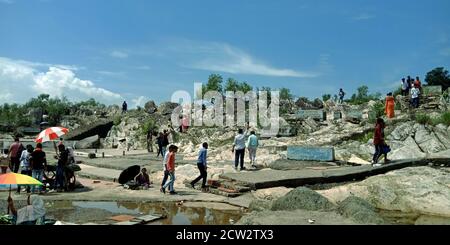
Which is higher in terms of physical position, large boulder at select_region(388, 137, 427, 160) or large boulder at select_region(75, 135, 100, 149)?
large boulder at select_region(75, 135, 100, 149)

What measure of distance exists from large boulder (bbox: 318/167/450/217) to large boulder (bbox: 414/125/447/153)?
6.16 metres

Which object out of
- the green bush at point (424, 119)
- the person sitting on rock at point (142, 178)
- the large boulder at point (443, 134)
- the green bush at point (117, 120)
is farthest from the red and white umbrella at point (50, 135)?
the green bush at point (117, 120)

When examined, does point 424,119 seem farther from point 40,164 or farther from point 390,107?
point 40,164

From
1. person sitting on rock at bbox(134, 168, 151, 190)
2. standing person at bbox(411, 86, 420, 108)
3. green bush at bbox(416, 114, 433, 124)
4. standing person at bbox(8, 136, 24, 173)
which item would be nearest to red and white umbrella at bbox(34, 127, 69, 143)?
standing person at bbox(8, 136, 24, 173)

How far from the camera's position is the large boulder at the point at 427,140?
15613 millimetres

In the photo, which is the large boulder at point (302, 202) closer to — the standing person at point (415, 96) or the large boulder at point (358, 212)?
the large boulder at point (358, 212)

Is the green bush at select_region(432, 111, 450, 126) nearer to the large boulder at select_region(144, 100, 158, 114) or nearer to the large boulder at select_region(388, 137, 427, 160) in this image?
the large boulder at select_region(388, 137, 427, 160)

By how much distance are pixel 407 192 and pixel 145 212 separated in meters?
5.92

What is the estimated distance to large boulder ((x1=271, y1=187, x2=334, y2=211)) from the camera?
24.2 feet

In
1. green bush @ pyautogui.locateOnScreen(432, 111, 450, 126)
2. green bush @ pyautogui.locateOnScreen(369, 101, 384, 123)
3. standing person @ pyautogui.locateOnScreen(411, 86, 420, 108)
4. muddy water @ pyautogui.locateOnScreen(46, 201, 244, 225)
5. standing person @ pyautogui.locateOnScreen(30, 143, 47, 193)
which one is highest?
standing person @ pyautogui.locateOnScreen(411, 86, 420, 108)

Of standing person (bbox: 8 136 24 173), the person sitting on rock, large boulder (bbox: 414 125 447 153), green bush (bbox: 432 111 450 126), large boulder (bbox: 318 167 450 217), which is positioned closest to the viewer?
large boulder (bbox: 318 167 450 217)
